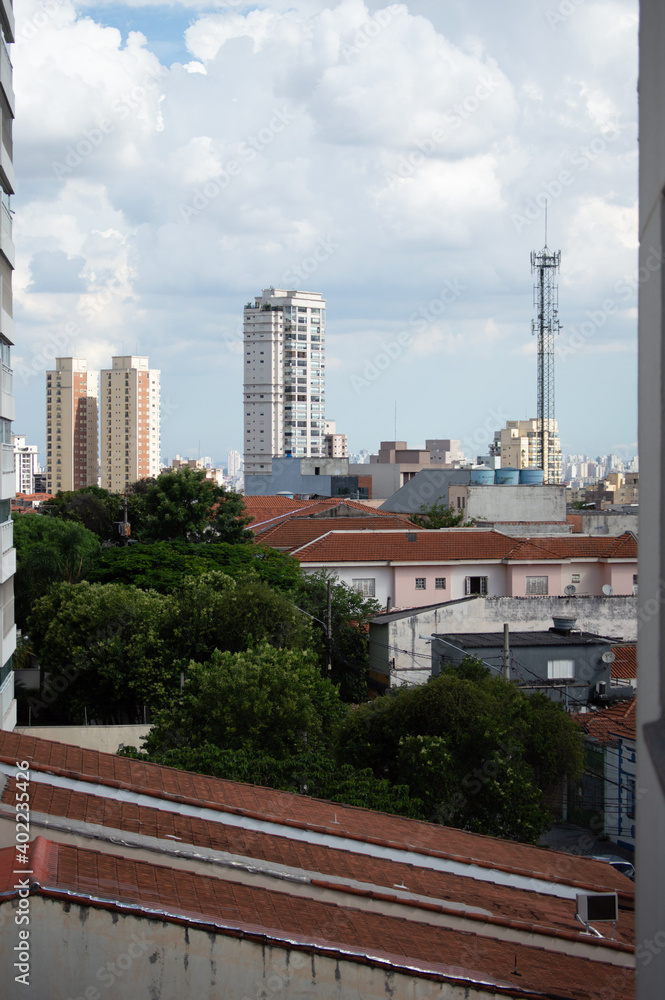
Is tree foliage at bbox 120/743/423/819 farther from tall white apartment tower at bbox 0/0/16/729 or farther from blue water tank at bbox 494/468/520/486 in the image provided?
blue water tank at bbox 494/468/520/486

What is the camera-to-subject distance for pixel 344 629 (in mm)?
31328

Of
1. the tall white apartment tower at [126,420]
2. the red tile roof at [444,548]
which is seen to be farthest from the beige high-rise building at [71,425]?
the red tile roof at [444,548]

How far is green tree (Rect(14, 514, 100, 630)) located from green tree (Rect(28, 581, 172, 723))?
212 inches

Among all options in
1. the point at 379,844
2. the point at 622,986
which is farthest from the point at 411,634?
the point at 622,986

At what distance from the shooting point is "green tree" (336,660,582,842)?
15039mm

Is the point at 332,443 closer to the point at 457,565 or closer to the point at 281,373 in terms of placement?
the point at 281,373

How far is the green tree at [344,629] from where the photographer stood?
98.8ft

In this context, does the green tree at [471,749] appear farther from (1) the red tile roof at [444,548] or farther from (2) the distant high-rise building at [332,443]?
(2) the distant high-rise building at [332,443]

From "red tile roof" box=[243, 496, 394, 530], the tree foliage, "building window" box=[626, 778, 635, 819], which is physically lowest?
"building window" box=[626, 778, 635, 819]

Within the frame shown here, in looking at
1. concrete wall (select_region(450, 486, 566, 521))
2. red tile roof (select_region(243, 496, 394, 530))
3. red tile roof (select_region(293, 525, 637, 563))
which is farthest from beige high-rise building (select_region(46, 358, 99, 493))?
red tile roof (select_region(293, 525, 637, 563))

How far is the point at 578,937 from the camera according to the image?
9062mm

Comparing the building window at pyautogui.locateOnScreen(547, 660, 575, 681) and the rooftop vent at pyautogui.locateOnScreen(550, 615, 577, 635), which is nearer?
the building window at pyautogui.locateOnScreen(547, 660, 575, 681)

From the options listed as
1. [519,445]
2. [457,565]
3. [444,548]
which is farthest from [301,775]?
[519,445]

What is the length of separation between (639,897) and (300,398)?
493 feet
